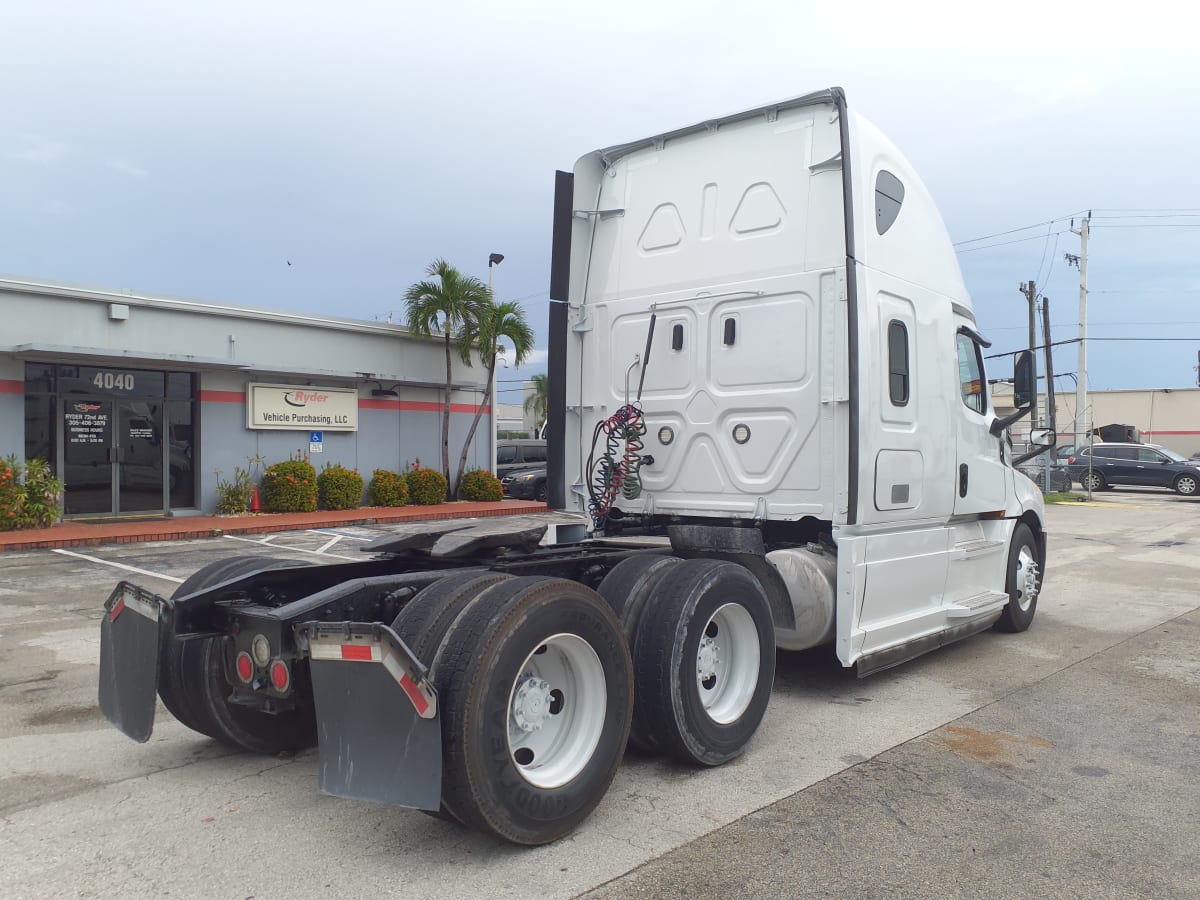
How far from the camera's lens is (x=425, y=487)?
21.1 meters

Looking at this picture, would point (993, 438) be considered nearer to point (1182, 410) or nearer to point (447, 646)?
point (447, 646)

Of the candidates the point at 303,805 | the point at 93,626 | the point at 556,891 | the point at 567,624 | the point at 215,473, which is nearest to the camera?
the point at 556,891

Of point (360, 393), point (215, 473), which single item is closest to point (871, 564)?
point (215, 473)

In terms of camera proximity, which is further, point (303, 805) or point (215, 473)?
point (215, 473)

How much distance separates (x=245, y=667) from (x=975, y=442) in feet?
16.7

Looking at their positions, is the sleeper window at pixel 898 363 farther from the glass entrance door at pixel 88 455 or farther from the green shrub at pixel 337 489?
the glass entrance door at pixel 88 455

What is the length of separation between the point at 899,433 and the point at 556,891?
3.57 meters

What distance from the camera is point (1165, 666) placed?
6.83 m

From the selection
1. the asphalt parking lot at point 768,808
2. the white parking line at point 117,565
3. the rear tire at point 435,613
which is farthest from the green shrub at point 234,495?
the rear tire at point 435,613

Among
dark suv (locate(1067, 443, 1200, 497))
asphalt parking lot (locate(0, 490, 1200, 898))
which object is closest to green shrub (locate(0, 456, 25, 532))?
asphalt parking lot (locate(0, 490, 1200, 898))

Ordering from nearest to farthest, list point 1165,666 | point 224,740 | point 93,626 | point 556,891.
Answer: point 556,891
point 224,740
point 1165,666
point 93,626

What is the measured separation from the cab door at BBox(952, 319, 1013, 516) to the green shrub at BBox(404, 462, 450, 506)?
15.6m

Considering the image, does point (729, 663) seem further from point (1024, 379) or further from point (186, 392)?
point (186, 392)

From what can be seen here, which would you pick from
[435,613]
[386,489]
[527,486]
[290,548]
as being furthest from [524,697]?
[527,486]
